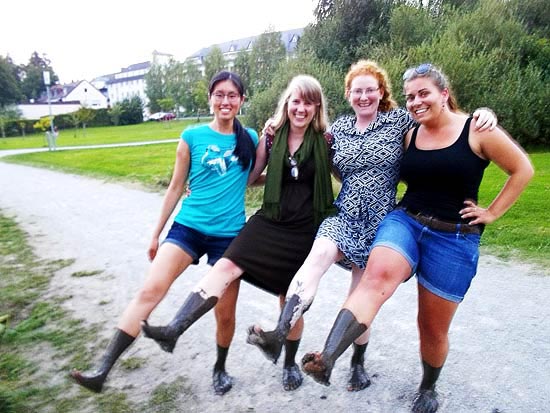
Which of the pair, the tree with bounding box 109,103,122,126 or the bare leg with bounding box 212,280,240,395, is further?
the tree with bounding box 109,103,122,126

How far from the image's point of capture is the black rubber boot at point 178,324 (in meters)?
2.54

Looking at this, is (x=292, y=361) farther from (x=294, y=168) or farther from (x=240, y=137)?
(x=240, y=137)

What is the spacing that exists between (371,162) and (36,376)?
2.97 metres

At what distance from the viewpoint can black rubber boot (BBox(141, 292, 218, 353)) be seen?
2.54 metres

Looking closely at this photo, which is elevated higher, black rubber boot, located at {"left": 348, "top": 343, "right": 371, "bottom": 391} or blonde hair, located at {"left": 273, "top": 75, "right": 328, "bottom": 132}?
blonde hair, located at {"left": 273, "top": 75, "right": 328, "bottom": 132}

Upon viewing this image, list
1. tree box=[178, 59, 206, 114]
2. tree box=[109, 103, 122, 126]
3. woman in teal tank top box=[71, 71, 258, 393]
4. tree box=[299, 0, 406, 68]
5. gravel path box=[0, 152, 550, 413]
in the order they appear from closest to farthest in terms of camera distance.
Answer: woman in teal tank top box=[71, 71, 258, 393] → gravel path box=[0, 152, 550, 413] → tree box=[299, 0, 406, 68] → tree box=[109, 103, 122, 126] → tree box=[178, 59, 206, 114]

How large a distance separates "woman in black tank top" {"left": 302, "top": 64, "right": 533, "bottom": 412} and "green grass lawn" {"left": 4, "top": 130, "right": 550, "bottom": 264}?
3.76 m

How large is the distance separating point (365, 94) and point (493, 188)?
737cm

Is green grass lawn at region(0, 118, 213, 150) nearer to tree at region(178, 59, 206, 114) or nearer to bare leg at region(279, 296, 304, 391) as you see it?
tree at region(178, 59, 206, 114)

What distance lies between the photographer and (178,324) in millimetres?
2600

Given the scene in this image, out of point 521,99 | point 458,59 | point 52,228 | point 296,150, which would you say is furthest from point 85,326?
point 521,99

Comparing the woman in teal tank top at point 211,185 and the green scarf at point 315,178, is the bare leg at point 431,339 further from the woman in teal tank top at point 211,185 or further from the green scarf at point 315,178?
the woman in teal tank top at point 211,185

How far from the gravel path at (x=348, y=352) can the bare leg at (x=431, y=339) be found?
12 centimetres

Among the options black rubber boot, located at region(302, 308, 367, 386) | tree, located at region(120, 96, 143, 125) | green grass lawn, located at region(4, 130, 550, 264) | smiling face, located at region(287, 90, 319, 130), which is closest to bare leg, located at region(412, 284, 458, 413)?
black rubber boot, located at region(302, 308, 367, 386)
